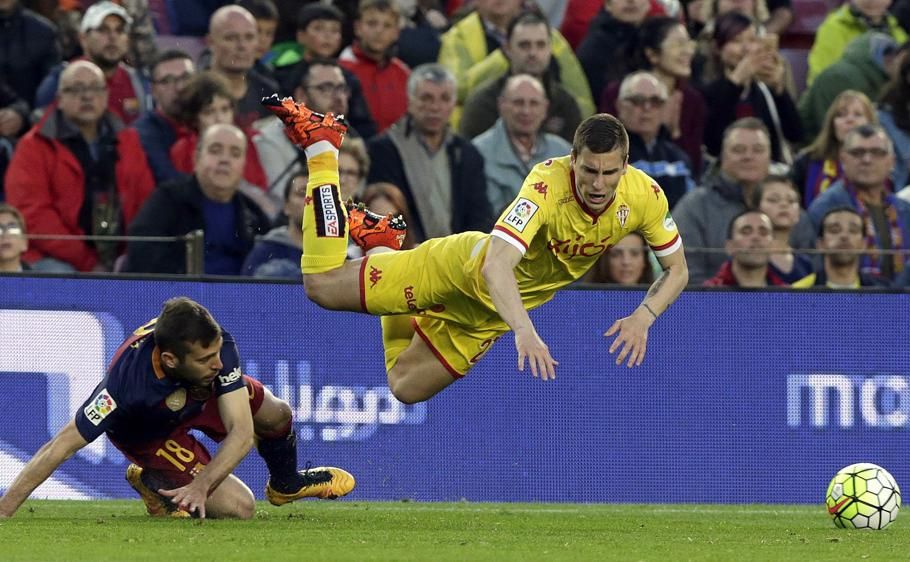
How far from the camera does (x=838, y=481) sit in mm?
10266

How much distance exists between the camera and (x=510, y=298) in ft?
30.9

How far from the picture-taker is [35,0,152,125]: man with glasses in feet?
47.9

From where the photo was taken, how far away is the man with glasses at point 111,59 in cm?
1460

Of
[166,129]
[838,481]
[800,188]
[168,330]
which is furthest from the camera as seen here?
[800,188]

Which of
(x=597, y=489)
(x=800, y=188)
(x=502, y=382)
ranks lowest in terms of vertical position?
(x=597, y=489)

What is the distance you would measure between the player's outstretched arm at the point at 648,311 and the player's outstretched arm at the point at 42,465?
3.01 meters

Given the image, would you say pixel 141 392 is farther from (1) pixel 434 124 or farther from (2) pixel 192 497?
(1) pixel 434 124

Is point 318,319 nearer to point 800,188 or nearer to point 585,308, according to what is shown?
point 585,308

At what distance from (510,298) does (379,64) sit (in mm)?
6517

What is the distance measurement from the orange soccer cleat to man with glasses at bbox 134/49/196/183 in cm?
320

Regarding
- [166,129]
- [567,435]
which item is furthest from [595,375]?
[166,129]

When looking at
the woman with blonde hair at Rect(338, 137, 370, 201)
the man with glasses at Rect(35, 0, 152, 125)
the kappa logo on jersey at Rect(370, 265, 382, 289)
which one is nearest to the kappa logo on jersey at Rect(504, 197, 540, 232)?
the kappa logo on jersey at Rect(370, 265, 382, 289)

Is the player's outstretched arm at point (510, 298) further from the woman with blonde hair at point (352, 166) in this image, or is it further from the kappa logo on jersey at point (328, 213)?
the woman with blonde hair at point (352, 166)

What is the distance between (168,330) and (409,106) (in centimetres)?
535
